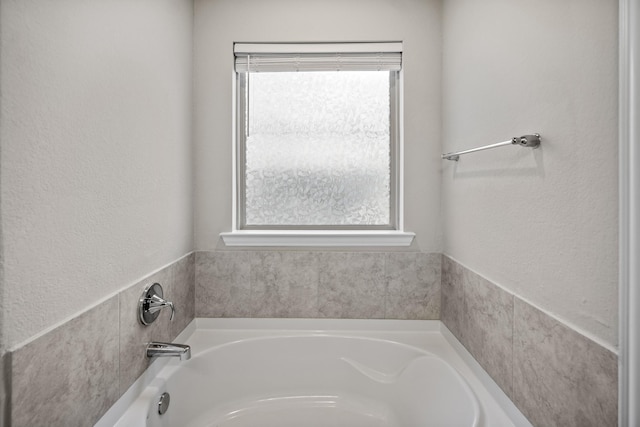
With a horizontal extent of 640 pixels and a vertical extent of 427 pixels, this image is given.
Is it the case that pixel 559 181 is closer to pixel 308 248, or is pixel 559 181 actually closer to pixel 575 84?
pixel 575 84

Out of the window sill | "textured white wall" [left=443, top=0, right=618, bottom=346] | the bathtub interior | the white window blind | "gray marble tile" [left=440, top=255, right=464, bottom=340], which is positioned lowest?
the bathtub interior

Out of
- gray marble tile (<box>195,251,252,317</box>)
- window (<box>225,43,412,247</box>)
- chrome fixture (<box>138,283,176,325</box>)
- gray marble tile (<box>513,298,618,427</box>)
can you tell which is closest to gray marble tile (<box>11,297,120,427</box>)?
chrome fixture (<box>138,283,176,325</box>)

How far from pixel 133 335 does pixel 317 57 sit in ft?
5.09

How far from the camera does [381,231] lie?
1.81 metres

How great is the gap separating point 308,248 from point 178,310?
69cm

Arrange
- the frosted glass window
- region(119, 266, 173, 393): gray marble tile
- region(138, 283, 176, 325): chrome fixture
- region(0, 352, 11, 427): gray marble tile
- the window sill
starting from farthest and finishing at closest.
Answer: the frosted glass window, the window sill, region(138, 283, 176, 325): chrome fixture, region(119, 266, 173, 393): gray marble tile, region(0, 352, 11, 427): gray marble tile

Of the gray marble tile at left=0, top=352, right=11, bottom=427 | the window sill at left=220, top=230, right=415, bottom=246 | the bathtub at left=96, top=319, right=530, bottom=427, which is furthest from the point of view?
the window sill at left=220, top=230, right=415, bottom=246

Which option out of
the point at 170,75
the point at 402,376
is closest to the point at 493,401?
the point at 402,376

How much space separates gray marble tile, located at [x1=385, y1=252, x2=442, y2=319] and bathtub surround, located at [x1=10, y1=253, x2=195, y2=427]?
1.12 m

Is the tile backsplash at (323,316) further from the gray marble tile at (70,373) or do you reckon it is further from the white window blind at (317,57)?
the white window blind at (317,57)

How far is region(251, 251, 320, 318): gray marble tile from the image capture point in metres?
1.72

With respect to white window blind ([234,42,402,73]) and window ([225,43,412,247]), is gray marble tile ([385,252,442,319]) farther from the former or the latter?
white window blind ([234,42,402,73])

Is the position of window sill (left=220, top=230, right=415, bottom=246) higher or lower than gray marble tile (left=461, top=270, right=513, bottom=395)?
higher

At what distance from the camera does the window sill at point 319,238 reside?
1698 millimetres
